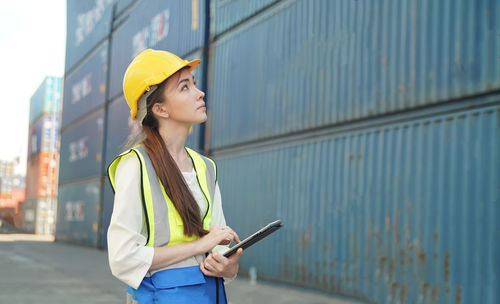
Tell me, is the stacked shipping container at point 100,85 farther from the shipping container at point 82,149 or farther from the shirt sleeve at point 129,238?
the shirt sleeve at point 129,238

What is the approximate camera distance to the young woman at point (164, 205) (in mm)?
1567

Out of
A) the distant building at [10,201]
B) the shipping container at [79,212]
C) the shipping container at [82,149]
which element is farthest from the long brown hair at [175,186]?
the distant building at [10,201]

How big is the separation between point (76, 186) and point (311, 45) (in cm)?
1835

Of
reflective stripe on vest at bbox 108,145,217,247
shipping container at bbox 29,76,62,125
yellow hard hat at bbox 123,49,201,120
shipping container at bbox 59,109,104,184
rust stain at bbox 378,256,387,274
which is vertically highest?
shipping container at bbox 29,76,62,125

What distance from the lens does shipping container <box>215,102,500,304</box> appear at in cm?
631

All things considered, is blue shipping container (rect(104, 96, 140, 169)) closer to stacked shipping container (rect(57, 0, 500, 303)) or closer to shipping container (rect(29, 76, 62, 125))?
stacked shipping container (rect(57, 0, 500, 303))

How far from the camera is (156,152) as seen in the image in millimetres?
1688

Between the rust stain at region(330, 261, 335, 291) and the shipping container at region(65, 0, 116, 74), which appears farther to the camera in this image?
the shipping container at region(65, 0, 116, 74)

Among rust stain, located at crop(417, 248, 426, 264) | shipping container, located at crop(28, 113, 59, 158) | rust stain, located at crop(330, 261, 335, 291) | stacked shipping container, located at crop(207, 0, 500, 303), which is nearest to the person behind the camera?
stacked shipping container, located at crop(207, 0, 500, 303)

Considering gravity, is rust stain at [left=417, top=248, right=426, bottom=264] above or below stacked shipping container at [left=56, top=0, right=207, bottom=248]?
below

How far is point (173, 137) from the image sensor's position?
1808mm

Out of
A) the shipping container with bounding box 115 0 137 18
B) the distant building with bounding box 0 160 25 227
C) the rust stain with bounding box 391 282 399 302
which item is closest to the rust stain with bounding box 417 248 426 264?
the rust stain with bounding box 391 282 399 302

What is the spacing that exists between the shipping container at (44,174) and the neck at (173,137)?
126 feet

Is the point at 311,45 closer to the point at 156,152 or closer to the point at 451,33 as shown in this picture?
the point at 451,33
